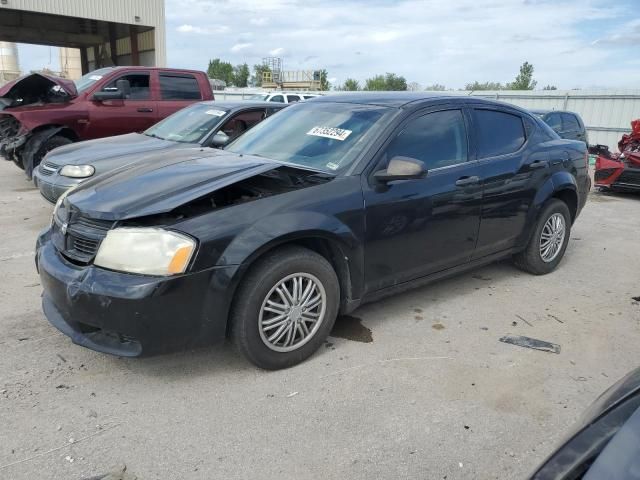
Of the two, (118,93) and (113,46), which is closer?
(118,93)

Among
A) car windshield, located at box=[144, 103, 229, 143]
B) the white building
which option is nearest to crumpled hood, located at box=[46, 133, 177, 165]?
car windshield, located at box=[144, 103, 229, 143]

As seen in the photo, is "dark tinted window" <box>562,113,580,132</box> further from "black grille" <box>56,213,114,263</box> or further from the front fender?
"black grille" <box>56,213,114,263</box>

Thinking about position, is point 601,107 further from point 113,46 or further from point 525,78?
point 525,78

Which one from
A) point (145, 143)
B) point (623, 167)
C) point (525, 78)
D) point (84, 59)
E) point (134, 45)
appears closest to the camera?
point (145, 143)

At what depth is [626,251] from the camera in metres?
6.27

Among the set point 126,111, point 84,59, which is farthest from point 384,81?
point 126,111

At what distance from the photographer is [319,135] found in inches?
151

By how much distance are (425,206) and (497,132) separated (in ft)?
4.16

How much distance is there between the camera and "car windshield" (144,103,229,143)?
265 inches

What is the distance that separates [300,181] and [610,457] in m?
2.38

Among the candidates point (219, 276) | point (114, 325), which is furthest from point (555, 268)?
point (114, 325)

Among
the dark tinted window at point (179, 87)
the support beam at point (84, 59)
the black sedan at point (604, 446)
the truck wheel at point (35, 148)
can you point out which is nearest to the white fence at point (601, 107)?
the dark tinted window at point (179, 87)

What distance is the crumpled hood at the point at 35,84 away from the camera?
8414mm

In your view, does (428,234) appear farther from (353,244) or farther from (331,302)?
(331,302)
